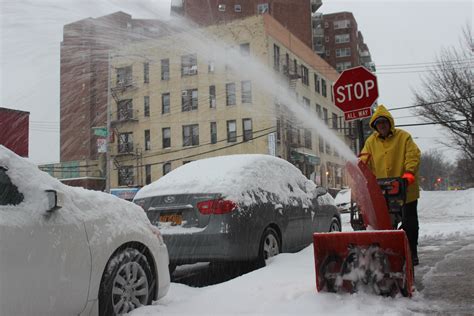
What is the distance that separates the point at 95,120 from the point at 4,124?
27423 millimetres

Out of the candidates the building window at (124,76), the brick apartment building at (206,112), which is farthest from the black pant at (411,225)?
the building window at (124,76)

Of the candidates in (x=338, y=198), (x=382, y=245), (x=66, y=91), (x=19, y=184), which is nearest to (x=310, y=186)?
(x=382, y=245)

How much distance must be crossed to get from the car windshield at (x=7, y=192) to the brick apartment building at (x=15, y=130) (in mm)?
15651

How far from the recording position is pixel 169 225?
5.65m

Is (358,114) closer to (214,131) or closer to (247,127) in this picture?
(247,127)

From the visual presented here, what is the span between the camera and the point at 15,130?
18781 millimetres

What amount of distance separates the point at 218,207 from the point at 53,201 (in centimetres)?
235

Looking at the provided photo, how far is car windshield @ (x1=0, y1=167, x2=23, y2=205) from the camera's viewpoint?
3277mm

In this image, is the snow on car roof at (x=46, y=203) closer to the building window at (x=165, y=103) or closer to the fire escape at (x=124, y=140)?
the building window at (x=165, y=103)

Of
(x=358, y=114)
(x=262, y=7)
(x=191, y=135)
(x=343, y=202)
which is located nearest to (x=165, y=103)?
(x=191, y=135)

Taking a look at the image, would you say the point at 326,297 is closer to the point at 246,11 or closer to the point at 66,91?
the point at 66,91

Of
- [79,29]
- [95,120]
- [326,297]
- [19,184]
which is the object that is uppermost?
[95,120]

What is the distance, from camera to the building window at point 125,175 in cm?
3925

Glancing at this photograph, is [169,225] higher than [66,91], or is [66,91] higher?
[66,91]
